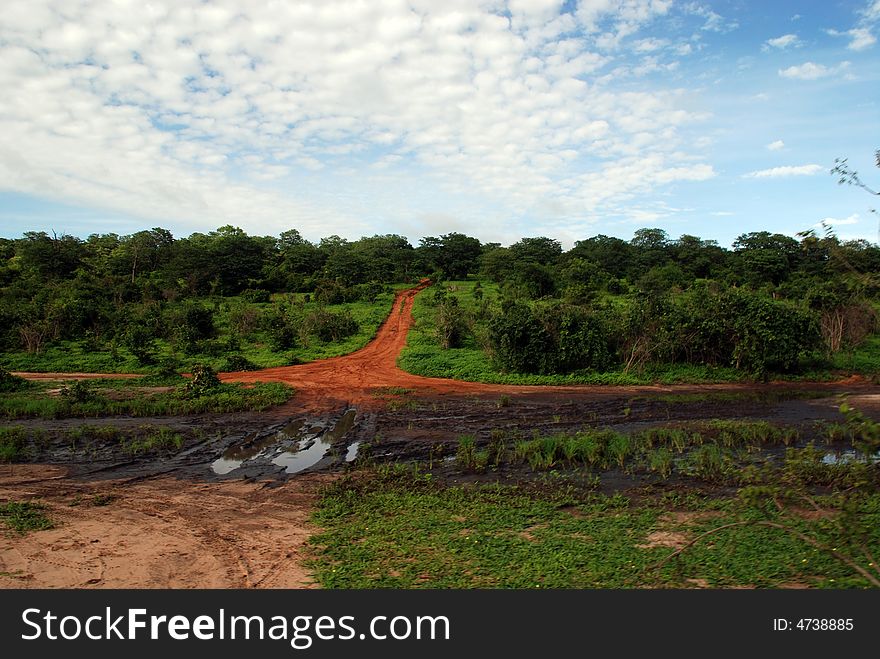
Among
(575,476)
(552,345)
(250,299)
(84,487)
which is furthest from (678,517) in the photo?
(250,299)

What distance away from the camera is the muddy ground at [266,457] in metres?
7.09

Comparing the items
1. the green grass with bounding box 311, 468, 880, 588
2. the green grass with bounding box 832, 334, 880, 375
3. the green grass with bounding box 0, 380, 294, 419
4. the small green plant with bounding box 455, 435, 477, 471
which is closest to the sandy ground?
the green grass with bounding box 311, 468, 880, 588

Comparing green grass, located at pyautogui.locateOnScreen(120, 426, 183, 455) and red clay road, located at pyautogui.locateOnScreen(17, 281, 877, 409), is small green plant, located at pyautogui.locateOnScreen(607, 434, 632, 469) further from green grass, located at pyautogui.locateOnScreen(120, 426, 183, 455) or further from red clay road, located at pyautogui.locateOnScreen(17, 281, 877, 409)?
green grass, located at pyautogui.locateOnScreen(120, 426, 183, 455)

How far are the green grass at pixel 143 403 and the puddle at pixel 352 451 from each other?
4.99 m

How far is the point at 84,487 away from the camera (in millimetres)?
10227

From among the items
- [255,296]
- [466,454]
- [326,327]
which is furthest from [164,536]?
[255,296]

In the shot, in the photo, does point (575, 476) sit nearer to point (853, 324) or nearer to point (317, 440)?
point (317, 440)

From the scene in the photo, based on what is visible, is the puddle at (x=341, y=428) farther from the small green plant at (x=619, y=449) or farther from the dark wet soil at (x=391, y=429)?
the small green plant at (x=619, y=449)

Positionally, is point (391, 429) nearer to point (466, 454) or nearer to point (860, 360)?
point (466, 454)

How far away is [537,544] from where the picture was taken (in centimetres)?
720

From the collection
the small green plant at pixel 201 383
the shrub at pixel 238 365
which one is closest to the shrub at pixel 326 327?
the shrub at pixel 238 365

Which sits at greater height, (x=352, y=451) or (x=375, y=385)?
(x=375, y=385)

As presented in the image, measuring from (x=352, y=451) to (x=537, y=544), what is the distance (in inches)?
254
